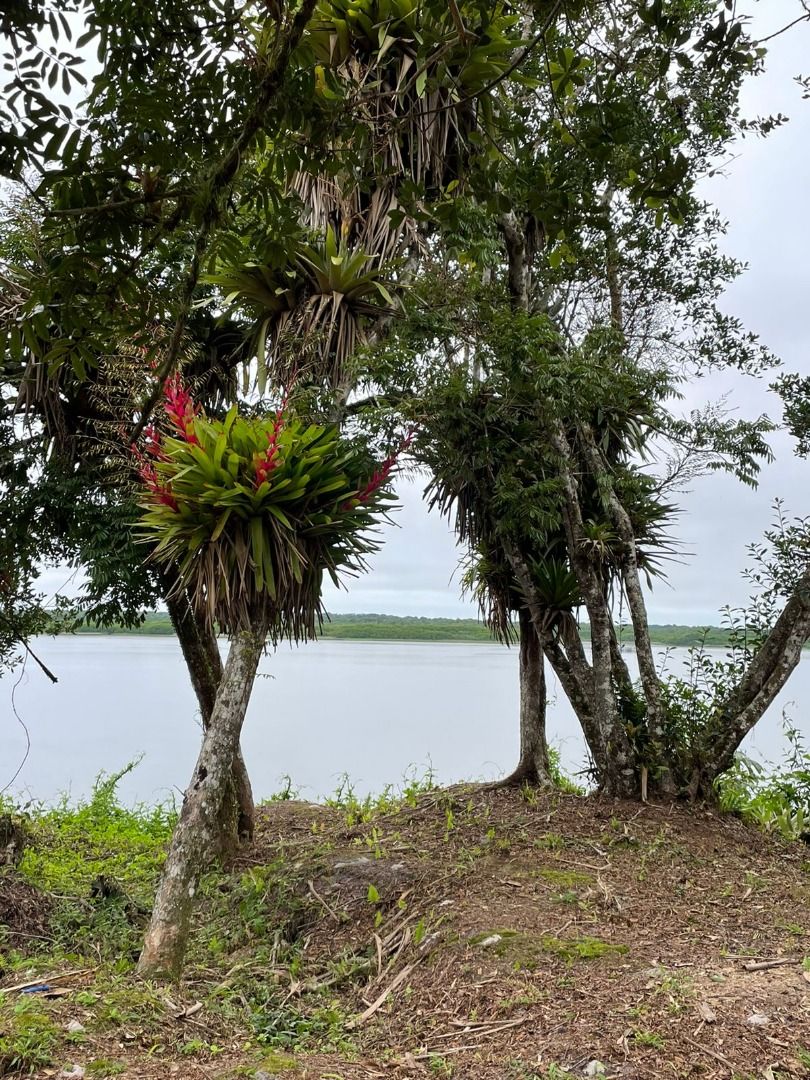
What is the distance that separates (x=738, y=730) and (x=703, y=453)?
165 cm

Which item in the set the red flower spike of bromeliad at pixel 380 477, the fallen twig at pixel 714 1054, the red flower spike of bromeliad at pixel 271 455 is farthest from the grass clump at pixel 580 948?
the red flower spike of bromeliad at pixel 271 455

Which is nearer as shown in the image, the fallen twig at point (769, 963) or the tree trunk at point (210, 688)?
the fallen twig at point (769, 963)

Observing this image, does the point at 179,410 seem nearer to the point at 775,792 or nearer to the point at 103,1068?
the point at 103,1068

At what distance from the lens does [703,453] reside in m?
5.05

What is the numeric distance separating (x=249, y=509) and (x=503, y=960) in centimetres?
231

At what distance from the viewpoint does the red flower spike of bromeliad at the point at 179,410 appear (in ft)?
13.0

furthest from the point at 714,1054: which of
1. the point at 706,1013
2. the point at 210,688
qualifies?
the point at 210,688

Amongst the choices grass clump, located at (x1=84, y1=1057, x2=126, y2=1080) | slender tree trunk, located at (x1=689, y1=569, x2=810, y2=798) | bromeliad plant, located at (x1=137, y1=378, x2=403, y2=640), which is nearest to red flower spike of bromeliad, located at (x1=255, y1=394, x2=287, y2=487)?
bromeliad plant, located at (x1=137, y1=378, x2=403, y2=640)

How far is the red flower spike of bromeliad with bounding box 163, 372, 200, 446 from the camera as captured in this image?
398 centimetres

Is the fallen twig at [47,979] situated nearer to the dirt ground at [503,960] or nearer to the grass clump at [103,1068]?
the dirt ground at [503,960]

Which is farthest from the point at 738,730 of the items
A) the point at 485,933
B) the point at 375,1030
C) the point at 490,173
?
the point at 490,173

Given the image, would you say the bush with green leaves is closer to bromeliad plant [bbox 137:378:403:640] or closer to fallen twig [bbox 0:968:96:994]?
bromeliad plant [bbox 137:378:403:640]

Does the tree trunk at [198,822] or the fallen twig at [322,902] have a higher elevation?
the tree trunk at [198,822]

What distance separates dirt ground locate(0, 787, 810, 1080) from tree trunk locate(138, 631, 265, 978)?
206 millimetres
